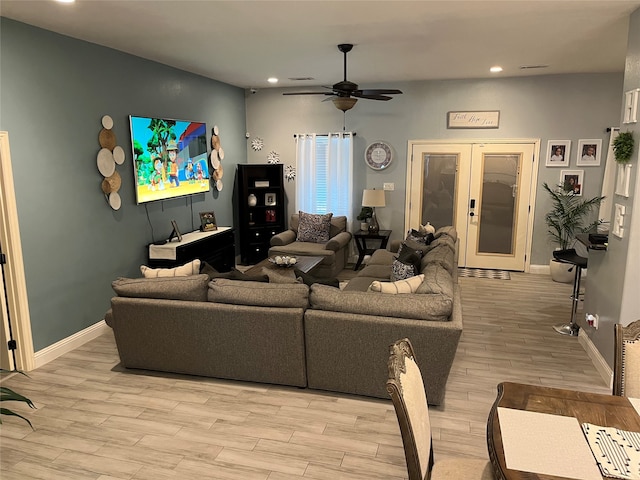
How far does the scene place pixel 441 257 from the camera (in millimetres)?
4363

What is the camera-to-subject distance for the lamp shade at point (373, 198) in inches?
279

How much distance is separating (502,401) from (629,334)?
0.73 m

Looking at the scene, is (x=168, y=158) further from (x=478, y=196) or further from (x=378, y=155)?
(x=478, y=196)

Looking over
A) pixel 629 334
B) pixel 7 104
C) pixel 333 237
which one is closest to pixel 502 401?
pixel 629 334

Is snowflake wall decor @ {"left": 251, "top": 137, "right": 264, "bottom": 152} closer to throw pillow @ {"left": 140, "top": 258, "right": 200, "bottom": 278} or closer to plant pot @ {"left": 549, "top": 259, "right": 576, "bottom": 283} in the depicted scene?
throw pillow @ {"left": 140, "top": 258, "right": 200, "bottom": 278}

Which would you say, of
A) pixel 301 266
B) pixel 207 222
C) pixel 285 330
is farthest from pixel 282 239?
pixel 285 330

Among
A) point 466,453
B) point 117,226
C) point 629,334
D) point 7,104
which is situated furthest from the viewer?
point 117,226

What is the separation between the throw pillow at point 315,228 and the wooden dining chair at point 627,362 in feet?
17.2

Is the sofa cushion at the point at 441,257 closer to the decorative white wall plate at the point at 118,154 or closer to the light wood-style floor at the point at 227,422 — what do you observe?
the light wood-style floor at the point at 227,422

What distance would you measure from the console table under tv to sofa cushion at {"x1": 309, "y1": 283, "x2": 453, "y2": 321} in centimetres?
252

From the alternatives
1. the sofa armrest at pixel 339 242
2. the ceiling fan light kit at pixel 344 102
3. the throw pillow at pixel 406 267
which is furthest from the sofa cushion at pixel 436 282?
the sofa armrest at pixel 339 242

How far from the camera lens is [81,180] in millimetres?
4379

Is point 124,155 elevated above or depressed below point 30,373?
above

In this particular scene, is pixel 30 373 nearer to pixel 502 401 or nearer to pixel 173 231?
pixel 173 231
